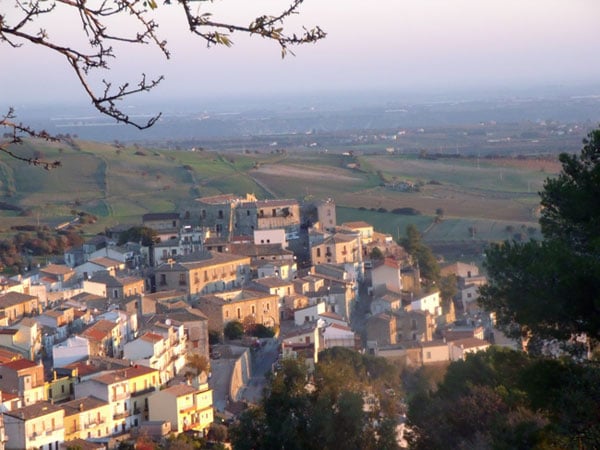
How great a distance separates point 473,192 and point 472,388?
1752 inches

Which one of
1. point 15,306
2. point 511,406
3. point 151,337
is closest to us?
point 511,406

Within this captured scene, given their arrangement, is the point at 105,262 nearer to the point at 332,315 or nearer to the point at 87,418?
the point at 332,315

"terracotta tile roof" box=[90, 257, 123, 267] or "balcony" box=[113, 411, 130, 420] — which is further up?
"terracotta tile roof" box=[90, 257, 123, 267]

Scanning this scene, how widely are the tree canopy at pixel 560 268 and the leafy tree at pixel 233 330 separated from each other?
51.6ft

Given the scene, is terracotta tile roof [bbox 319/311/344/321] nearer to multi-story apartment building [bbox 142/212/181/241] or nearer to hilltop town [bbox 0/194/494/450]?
hilltop town [bbox 0/194/494/450]

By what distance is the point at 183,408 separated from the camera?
22.3m

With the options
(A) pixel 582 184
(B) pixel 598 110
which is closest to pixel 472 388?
(A) pixel 582 184

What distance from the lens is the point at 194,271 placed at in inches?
1232

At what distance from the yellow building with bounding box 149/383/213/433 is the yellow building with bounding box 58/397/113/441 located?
85 centimetres

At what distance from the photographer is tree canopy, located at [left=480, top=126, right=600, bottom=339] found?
10227mm

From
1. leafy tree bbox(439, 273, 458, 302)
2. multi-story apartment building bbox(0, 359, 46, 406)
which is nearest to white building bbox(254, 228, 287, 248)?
leafy tree bbox(439, 273, 458, 302)

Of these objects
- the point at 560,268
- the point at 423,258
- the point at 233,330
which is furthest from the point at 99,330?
the point at 560,268

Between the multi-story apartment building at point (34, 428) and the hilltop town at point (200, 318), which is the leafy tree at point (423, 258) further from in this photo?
the multi-story apartment building at point (34, 428)

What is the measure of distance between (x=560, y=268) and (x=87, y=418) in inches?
499
